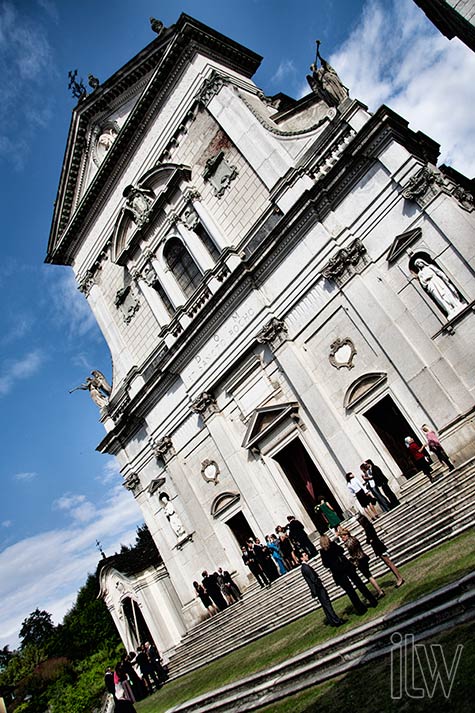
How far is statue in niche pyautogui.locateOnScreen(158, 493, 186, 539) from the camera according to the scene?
2136 cm

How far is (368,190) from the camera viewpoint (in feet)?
52.2

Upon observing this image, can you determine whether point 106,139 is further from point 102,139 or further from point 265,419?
point 265,419

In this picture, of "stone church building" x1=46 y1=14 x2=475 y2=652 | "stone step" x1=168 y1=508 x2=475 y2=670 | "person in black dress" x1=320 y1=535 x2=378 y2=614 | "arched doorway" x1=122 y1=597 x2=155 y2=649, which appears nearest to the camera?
"person in black dress" x1=320 y1=535 x2=378 y2=614

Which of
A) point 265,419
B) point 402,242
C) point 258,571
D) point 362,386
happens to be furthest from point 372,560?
point 402,242

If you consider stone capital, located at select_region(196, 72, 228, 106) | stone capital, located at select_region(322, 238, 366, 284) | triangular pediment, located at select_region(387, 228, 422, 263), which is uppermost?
stone capital, located at select_region(196, 72, 228, 106)

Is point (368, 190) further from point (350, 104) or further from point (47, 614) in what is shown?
point (47, 614)

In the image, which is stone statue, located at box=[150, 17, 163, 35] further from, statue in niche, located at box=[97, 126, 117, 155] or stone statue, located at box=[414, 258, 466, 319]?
stone statue, located at box=[414, 258, 466, 319]

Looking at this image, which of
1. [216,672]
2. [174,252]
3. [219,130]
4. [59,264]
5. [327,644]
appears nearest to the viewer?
[327,644]

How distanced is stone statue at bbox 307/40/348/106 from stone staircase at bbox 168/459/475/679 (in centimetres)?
1289

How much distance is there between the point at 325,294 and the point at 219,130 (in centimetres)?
939

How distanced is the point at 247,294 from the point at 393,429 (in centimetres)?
738

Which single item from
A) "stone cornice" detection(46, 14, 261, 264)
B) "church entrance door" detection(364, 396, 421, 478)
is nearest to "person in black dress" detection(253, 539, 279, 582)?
"church entrance door" detection(364, 396, 421, 478)

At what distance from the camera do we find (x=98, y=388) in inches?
1046

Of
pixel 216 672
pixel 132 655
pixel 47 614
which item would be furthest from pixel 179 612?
pixel 47 614
